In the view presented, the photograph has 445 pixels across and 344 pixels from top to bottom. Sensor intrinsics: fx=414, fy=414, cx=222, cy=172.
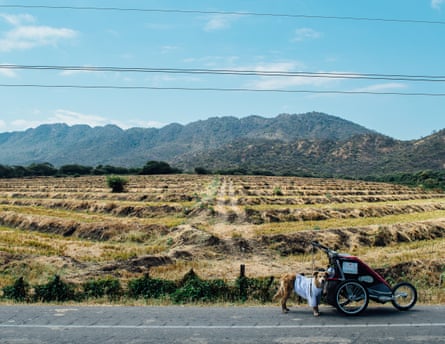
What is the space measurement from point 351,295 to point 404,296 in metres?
1.42

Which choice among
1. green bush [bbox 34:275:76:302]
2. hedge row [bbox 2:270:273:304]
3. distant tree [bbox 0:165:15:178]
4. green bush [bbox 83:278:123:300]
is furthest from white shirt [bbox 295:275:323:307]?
distant tree [bbox 0:165:15:178]

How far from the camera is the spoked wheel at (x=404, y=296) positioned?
10.2 meters

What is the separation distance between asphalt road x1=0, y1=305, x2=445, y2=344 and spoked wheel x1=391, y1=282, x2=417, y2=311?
0.19m

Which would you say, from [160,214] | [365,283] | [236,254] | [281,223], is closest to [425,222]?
[281,223]

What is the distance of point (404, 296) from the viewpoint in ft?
33.7

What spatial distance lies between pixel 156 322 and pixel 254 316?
2295 millimetres

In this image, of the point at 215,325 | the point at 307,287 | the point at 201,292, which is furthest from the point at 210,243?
the point at 215,325

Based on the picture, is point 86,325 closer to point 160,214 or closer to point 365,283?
point 365,283

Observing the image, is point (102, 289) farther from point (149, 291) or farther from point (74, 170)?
point (74, 170)

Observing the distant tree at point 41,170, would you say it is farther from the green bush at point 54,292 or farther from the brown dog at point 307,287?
the brown dog at point 307,287

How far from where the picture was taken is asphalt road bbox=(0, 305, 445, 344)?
8.24m

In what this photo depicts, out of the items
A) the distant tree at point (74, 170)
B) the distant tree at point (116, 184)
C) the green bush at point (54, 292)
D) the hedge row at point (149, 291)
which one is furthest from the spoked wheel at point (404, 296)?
the distant tree at point (74, 170)

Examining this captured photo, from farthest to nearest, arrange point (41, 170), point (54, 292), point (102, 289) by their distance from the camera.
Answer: point (41, 170), point (102, 289), point (54, 292)

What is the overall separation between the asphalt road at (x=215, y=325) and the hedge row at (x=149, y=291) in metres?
1.55
